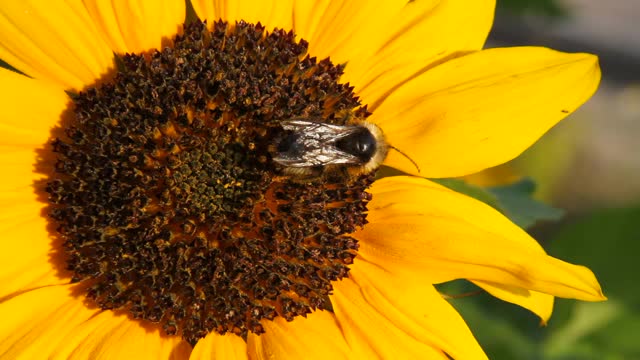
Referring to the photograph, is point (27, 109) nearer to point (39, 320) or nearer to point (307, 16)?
point (39, 320)

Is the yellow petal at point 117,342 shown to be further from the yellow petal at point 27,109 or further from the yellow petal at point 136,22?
the yellow petal at point 136,22

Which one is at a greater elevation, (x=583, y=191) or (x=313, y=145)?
(x=313, y=145)

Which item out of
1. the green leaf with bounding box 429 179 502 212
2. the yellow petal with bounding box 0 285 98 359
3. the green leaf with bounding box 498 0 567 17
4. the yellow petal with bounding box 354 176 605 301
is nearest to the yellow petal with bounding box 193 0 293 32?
the yellow petal with bounding box 354 176 605 301

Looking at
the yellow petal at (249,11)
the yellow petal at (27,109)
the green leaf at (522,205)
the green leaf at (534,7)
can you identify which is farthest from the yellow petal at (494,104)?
the green leaf at (534,7)

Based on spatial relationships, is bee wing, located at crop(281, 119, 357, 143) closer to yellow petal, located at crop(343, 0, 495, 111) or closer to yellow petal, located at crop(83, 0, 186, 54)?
yellow petal, located at crop(343, 0, 495, 111)

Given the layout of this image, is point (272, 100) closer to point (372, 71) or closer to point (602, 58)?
point (372, 71)

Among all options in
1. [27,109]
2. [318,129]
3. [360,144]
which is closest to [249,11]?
[318,129]

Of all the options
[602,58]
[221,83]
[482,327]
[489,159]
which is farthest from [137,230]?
[602,58]
